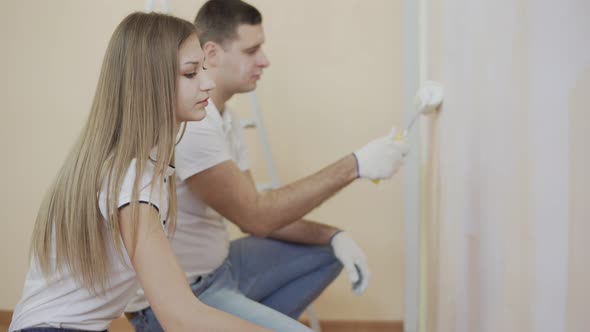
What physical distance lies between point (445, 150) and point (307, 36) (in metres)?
1.03

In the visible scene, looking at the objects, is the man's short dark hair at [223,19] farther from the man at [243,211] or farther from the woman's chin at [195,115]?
the woman's chin at [195,115]

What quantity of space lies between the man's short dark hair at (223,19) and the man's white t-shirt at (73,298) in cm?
65

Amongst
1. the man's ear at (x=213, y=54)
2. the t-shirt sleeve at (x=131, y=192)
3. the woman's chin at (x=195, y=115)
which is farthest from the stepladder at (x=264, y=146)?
the t-shirt sleeve at (x=131, y=192)

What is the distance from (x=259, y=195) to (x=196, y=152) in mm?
208

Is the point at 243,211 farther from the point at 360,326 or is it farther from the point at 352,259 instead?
the point at 360,326

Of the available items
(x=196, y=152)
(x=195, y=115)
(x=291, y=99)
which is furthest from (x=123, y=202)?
(x=291, y=99)

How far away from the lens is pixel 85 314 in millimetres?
1215

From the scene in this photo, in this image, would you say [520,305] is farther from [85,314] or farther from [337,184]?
[337,184]

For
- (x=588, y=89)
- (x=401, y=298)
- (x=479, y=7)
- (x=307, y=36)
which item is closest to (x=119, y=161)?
(x=479, y=7)

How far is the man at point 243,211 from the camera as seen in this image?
1.60 m

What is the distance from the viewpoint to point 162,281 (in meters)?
1.10

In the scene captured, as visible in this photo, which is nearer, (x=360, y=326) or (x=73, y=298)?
(x=73, y=298)

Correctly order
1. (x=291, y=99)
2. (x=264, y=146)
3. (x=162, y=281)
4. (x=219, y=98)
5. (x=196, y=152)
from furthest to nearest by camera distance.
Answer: (x=291, y=99) < (x=264, y=146) < (x=219, y=98) < (x=196, y=152) < (x=162, y=281)

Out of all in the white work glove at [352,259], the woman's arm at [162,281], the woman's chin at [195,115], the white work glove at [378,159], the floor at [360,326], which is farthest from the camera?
the floor at [360,326]
